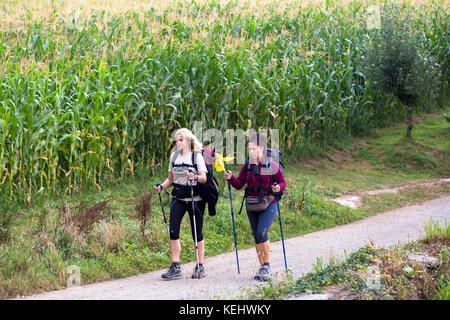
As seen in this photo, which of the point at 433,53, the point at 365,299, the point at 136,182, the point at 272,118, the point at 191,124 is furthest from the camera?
the point at 433,53

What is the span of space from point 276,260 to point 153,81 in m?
5.17

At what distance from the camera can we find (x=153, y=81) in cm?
1238

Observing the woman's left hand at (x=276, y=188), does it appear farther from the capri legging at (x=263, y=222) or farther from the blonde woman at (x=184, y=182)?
the blonde woman at (x=184, y=182)

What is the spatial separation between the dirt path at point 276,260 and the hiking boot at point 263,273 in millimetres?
109

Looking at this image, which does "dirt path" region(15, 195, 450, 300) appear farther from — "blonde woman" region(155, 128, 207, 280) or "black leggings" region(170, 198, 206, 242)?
"black leggings" region(170, 198, 206, 242)

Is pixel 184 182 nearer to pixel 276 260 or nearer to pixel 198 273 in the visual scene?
pixel 198 273

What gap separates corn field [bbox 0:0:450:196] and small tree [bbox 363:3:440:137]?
0.55 m

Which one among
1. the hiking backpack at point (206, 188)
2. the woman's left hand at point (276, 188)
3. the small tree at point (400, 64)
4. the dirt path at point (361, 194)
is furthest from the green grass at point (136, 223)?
the small tree at point (400, 64)

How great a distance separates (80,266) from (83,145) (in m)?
3.62

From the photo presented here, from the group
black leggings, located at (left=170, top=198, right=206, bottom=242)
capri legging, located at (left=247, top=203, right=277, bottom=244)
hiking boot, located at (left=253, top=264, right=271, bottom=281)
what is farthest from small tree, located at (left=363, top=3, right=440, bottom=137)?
hiking boot, located at (left=253, top=264, right=271, bottom=281)

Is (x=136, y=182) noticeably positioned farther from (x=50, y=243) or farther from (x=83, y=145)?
(x=50, y=243)

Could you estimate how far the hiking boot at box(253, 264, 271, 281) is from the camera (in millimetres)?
7586

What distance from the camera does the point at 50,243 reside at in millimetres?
8102
